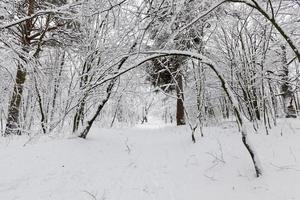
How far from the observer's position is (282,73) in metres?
14.2

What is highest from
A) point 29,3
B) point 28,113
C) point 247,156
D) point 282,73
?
point 29,3

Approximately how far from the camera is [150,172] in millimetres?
7434

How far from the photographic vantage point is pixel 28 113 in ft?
57.9

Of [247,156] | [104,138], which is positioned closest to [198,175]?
[247,156]

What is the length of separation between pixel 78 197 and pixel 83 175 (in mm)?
1371

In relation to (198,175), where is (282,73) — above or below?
above

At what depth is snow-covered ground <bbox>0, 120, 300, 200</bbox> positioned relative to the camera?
516 centimetres

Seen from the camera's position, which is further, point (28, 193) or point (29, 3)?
point (29, 3)

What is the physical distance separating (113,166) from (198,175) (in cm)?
252

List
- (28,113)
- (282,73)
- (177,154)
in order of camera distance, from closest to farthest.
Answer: (177,154) < (282,73) < (28,113)

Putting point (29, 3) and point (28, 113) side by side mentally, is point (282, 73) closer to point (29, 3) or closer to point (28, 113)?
point (29, 3)

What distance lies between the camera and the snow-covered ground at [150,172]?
16.9 ft

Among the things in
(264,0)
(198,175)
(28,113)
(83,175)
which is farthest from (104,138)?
(28,113)

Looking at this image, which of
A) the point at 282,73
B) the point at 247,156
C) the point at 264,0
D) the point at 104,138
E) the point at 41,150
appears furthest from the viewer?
the point at 282,73
